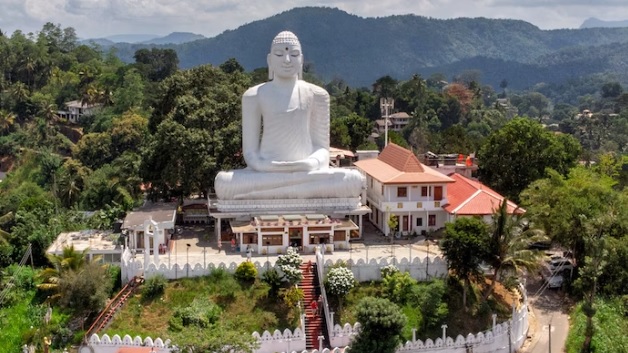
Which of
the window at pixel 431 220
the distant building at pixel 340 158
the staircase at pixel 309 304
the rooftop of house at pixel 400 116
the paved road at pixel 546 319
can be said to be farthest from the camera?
the rooftop of house at pixel 400 116

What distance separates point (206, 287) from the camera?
21438mm

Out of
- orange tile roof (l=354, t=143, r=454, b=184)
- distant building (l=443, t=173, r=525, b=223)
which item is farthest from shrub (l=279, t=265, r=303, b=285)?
distant building (l=443, t=173, r=525, b=223)

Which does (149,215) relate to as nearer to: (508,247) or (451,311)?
(451,311)

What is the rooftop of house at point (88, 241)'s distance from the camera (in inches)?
957

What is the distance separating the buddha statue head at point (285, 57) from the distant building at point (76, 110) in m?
34.0

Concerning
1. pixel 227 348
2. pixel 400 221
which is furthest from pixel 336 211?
pixel 227 348

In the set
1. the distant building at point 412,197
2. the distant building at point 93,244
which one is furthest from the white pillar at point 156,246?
the distant building at point 412,197

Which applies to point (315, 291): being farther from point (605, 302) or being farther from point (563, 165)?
point (563, 165)

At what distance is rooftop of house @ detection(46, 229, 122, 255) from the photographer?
24312mm

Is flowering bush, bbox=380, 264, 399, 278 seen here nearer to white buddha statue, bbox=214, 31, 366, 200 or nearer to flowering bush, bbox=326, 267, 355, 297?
flowering bush, bbox=326, 267, 355, 297

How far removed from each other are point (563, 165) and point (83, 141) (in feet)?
92.6

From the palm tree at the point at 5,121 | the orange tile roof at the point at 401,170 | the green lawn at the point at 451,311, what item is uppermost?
the palm tree at the point at 5,121

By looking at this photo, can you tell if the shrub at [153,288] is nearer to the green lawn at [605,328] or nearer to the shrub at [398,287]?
the shrub at [398,287]

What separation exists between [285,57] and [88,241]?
976 centimetres
